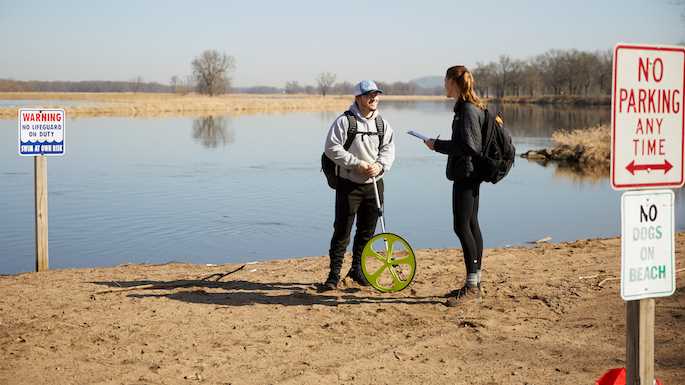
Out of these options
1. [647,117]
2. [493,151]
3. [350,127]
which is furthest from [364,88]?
[647,117]

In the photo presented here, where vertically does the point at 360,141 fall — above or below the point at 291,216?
above

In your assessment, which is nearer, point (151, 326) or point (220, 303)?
point (151, 326)

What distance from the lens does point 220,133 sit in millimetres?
42094

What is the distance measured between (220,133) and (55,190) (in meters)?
23.6

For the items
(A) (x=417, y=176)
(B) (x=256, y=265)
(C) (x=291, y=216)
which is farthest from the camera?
(A) (x=417, y=176)

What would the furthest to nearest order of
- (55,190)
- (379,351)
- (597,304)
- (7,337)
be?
1. (55,190)
2. (597,304)
3. (7,337)
4. (379,351)

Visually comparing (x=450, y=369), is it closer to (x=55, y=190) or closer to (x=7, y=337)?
(x=7, y=337)

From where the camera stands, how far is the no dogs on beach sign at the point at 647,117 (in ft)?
10.4

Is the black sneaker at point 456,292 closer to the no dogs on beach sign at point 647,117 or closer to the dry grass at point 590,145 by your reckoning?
the no dogs on beach sign at point 647,117

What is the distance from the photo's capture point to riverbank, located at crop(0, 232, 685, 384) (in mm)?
5336

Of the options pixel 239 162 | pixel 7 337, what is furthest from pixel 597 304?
pixel 239 162

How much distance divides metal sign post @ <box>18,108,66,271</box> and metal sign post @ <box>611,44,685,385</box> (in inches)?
271

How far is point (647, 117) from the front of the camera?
3248 millimetres

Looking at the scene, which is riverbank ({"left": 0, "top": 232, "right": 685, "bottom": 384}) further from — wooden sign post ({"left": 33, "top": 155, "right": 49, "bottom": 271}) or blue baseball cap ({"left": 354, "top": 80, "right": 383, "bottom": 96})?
blue baseball cap ({"left": 354, "top": 80, "right": 383, "bottom": 96})
